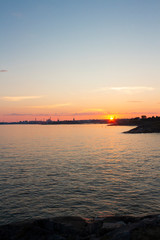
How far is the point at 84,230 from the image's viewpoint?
41.9 feet

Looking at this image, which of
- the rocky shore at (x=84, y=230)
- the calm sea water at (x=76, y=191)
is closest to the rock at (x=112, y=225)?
Result: the rocky shore at (x=84, y=230)

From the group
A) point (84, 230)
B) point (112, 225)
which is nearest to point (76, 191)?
point (84, 230)

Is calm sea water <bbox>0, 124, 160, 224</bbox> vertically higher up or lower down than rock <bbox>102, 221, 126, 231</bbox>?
lower down

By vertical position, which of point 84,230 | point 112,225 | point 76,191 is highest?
point 112,225

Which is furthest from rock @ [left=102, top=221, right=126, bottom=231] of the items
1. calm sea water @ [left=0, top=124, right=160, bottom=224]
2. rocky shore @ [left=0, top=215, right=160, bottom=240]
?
calm sea water @ [left=0, top=124, right=160, bottom=224]

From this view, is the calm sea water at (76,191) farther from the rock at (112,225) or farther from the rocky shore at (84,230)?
the rock at (112,225)

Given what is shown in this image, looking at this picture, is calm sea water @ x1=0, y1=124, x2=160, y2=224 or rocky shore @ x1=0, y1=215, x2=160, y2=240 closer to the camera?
rocky shore @ x1=0, y1=215, x2=160, y2=240

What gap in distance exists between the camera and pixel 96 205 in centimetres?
1766

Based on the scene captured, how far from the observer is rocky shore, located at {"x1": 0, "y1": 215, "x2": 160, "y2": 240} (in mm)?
10766

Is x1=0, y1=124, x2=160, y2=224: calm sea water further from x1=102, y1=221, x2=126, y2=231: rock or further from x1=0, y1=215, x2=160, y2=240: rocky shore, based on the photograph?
x1=102, y1=221, x2=126, y2=231: rock

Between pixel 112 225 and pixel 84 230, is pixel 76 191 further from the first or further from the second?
pixel 112 225

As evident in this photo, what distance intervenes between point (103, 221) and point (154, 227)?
397cm

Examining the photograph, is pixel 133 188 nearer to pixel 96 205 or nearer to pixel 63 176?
pixel 96 205

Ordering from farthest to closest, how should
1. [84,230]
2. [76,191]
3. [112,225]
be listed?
[76,191] → [112,225] → [84,230]
